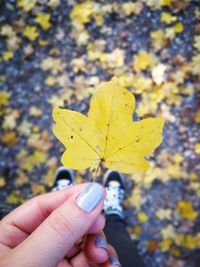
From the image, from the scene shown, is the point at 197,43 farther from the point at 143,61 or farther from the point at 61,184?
the point at 61,184

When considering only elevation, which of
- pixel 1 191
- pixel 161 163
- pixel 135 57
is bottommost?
pixel 1 191

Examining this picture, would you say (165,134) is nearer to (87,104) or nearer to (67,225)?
(87,104)

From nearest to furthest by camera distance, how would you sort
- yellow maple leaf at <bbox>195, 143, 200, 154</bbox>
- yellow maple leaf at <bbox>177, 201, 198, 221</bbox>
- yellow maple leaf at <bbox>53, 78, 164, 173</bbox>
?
1. yellow maple leaf at <bbox>53, 78, 164, 173</bbox>
2. yellow maple leaf at <bbox>177, 201, 198, 221</bbox>
3. yellow maple leaf at <bbox>195, 143, 200, 154</bbox>

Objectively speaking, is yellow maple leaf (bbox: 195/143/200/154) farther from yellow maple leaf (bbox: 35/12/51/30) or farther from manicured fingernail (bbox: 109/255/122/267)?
yellow maple leaf (bbox: 35/12/51/30)

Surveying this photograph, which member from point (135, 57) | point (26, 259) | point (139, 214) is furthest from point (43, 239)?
point (135, 57)

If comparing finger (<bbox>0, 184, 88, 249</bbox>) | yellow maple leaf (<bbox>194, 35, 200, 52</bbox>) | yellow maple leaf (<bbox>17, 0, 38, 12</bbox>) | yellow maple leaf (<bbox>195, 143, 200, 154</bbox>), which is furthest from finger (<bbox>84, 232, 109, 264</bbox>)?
yellow maple leaf (<bbox>17, 0, 38, 12</bbox>)

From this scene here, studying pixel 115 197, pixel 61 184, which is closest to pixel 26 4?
pixel 61 184

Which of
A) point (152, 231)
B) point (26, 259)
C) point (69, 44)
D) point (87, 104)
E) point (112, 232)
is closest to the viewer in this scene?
point (26, 259)
